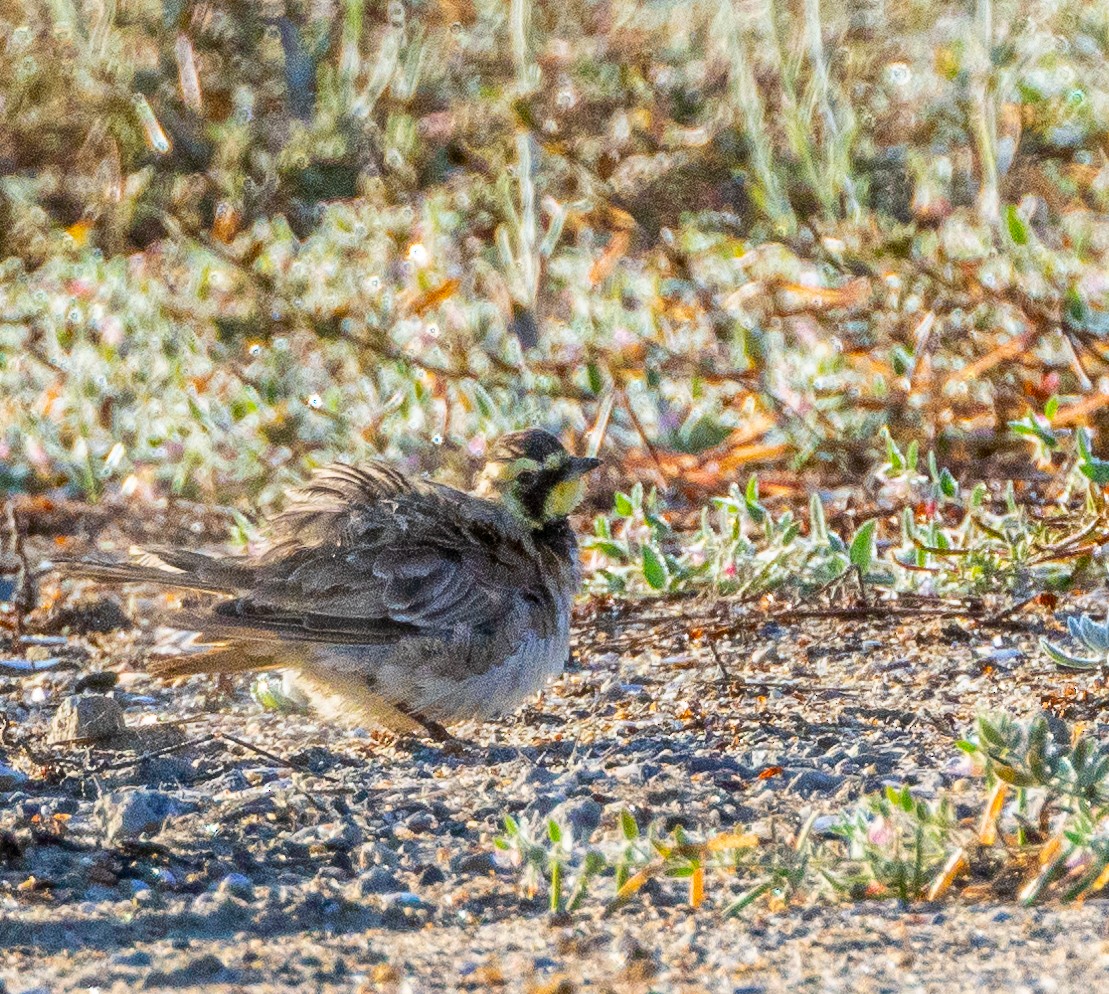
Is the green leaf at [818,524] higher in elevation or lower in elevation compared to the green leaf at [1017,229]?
lower

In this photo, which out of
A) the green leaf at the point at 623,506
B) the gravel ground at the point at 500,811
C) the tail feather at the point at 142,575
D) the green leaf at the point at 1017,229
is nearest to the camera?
the gravel ground at the point at 500,811

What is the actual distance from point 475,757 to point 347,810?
24.1 inches

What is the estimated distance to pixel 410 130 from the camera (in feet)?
28.8

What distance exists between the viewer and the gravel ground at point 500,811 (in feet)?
10.0

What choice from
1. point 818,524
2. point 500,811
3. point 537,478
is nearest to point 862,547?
point 818,524


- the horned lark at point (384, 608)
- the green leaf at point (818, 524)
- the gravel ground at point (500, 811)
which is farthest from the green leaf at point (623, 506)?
the horned lark at point (384, 608)

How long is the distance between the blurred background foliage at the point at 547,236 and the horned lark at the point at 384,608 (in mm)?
1534

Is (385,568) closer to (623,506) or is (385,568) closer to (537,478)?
(537,478)

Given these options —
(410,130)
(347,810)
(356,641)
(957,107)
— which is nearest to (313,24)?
(410,130)

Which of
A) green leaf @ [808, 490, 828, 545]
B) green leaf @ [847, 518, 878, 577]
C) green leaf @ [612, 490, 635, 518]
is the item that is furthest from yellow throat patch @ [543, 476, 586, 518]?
green leaf @ [847, 518, 878, 577]

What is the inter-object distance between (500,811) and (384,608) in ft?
3.17

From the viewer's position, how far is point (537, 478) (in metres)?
5.40

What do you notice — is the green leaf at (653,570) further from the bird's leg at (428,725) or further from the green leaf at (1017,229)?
the green leaf at (1017,229)

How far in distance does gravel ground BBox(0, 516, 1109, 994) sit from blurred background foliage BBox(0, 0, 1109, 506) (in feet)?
4.15
